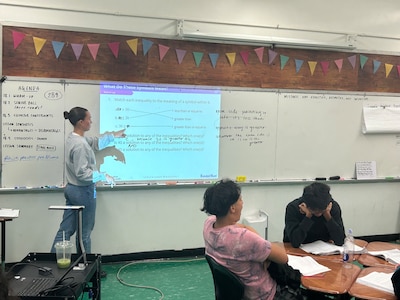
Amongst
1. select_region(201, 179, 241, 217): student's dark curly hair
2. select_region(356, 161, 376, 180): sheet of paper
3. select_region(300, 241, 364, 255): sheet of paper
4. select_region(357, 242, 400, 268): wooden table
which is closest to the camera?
select_region(201, 179, 241, 217): student's dark curly hair

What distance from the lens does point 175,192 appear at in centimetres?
386

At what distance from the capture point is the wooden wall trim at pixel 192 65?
11.0 ft

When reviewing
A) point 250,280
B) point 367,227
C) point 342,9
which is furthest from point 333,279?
point 342,9

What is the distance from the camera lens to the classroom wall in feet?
11.4

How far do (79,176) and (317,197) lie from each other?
1.95 metres

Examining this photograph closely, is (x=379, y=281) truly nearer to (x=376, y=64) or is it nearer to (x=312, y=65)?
(x=312, y=65)

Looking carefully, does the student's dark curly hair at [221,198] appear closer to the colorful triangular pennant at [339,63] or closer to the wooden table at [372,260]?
the wooden table at [372,260]

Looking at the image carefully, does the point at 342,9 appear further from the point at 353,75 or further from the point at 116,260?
the point at 116,260

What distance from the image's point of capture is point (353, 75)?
4.27 meters

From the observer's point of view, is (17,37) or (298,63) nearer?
(17,37)

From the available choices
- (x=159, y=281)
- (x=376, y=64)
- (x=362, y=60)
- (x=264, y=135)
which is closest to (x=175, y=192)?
(x=159, y=281)

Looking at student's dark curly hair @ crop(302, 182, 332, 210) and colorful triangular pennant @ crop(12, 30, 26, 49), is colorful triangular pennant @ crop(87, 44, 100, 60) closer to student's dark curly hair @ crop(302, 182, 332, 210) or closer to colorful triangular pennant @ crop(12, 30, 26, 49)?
colorful triangular pennant @ crop(12, 30, 26, 49)

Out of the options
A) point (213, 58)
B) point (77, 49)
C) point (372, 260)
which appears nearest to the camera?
point (372, 260)

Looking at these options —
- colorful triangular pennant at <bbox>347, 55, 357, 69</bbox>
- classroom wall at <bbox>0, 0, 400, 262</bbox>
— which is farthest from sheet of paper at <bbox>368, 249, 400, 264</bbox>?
colorful triangular pennant at <bbox>347, 55, 357, 69</bbox>
